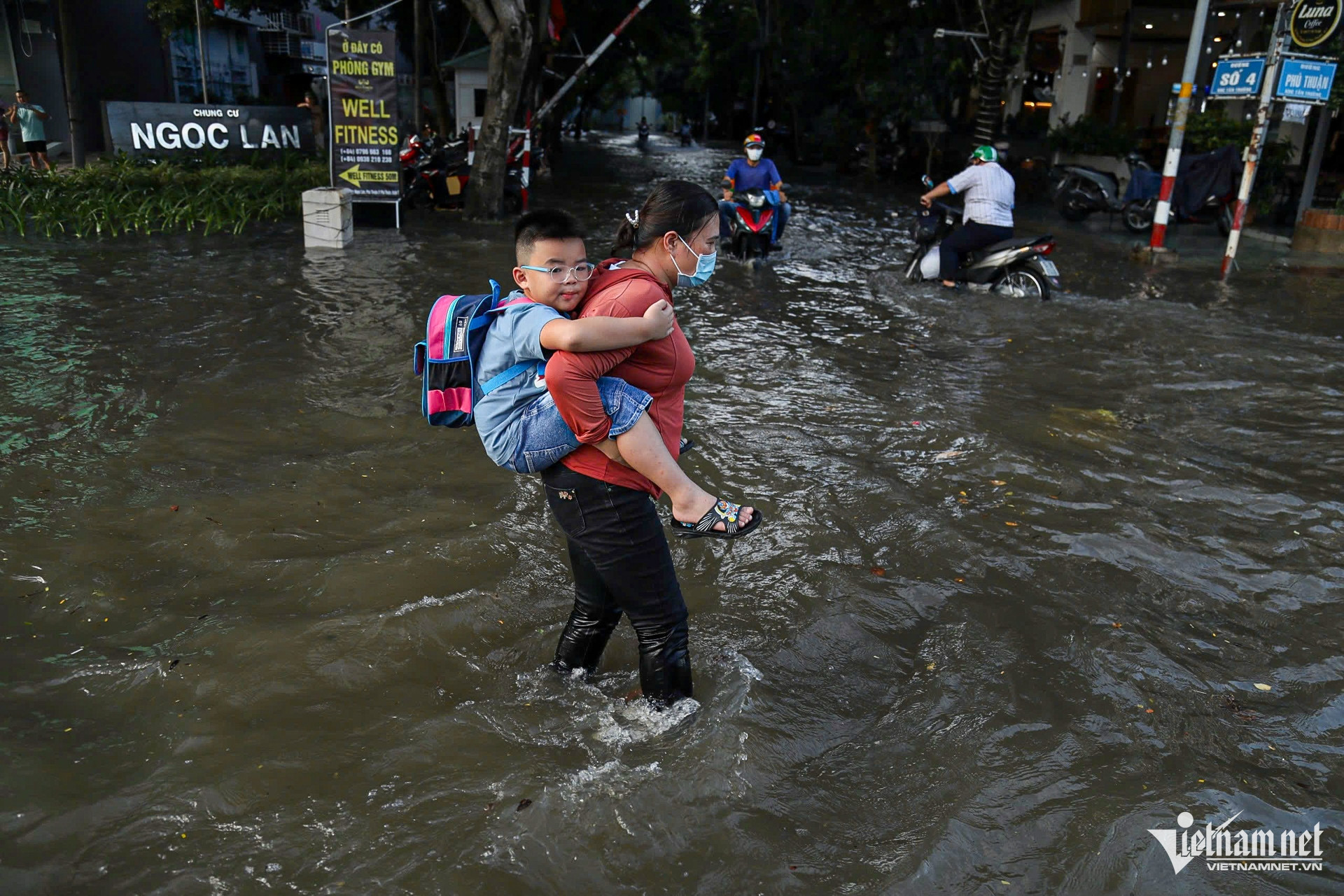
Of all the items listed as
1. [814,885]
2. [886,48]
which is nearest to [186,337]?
[814,885]

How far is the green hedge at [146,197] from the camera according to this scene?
39.2 ft

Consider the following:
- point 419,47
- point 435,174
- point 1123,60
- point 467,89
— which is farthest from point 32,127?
point 1123,60

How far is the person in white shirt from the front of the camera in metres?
10.2

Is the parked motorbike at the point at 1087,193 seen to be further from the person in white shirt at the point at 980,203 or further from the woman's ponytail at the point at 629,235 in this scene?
the woman's ponytail at the point at 629,235

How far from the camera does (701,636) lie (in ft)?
13.1

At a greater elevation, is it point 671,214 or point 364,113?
point 364,113

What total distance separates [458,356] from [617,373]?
483 mm

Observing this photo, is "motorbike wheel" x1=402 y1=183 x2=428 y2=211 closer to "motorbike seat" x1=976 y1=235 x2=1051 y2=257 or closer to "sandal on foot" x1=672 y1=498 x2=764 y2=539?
"motorbike seat" x1=976 y1=235 x2=1051 y2=257

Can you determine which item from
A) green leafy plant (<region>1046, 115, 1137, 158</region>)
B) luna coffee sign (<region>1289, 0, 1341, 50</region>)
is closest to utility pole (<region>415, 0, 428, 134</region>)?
green leafy plant (<region>1046, 115, 1137, 158</region>)

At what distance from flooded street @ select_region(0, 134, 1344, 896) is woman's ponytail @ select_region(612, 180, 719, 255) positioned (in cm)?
154

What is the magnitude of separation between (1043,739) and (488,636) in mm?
2086

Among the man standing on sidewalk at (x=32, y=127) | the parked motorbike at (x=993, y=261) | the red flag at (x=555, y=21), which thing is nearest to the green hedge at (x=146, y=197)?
the man standing on sidewalk at (x=32, y=127)

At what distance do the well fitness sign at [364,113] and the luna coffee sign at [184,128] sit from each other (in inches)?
98.8

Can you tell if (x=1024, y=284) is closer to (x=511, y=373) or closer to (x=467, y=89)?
(x=511, y=373)
